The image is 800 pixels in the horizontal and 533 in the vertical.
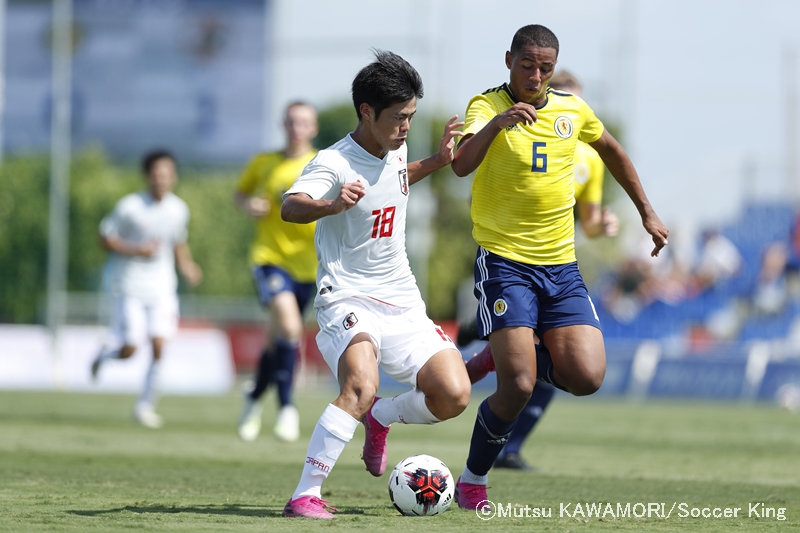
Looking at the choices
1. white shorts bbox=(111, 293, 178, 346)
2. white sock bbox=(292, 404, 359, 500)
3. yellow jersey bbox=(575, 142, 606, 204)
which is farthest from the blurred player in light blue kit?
white shorts bbox=(111, 293, 178, 346)

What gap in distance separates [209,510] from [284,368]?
4917 millimetres

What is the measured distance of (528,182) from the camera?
6.72 m

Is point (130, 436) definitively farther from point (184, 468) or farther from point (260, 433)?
point (184, 468)

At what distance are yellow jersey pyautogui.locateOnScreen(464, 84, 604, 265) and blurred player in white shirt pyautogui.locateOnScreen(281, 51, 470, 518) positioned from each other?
330mm

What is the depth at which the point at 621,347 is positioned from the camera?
21500 mm

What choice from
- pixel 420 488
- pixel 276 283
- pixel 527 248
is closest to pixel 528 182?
pixel 527 248

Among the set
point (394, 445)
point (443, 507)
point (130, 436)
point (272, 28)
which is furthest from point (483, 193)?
point (272, 28)

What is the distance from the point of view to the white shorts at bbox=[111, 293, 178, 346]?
44.0 ft

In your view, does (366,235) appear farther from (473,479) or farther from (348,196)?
(473,479)

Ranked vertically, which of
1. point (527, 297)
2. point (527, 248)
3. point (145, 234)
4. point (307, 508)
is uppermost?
point (527, 248)

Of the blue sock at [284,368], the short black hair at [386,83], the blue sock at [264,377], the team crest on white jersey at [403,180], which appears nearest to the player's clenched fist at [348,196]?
the short black hair at [386,83]

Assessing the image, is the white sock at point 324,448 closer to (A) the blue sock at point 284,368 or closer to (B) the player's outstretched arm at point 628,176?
(B) the player's outstretched arm at point 628,176

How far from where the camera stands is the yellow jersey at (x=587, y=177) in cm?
888

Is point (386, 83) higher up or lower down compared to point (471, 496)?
higher up
